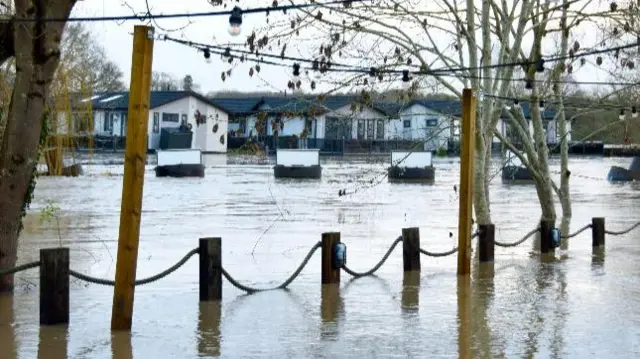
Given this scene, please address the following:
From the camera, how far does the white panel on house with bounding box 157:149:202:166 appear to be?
5688 cm

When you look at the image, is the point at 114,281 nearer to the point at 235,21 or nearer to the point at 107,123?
the point at 235,21

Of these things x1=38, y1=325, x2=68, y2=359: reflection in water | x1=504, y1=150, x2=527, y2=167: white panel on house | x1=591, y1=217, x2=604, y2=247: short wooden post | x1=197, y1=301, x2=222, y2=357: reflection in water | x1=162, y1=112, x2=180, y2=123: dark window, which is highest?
x1=162, y1=112, x2=180, y2=123: dark window

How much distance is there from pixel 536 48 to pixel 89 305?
44.7ft

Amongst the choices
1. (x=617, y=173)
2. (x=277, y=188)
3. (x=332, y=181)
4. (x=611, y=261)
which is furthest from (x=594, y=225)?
(x=617, y=173)

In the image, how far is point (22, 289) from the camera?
622 inches

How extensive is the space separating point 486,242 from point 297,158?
38993 millimetres

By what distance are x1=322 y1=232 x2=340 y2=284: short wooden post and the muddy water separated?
0.23 m

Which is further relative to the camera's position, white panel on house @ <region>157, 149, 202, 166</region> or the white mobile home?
the white mobile home

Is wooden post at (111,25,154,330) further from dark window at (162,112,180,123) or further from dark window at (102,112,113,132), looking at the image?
dark window at (162,112,180,123)

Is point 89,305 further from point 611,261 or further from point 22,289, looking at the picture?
point 611,261

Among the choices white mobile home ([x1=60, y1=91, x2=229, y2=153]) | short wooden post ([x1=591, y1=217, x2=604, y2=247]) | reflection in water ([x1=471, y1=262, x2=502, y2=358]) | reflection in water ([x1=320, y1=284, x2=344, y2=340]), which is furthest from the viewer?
white mobile home ([x1=60, y1=91, x2=229, y2=153])

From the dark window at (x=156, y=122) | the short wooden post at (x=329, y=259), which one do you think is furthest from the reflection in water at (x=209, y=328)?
the dark window at (x=156, y=122)

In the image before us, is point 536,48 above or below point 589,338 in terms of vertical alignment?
above

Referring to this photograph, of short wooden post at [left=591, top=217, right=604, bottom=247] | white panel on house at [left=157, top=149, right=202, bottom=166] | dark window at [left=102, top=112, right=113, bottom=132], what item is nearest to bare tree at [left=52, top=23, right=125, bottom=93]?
white panel on house at [left=157, top=149, right=202, bottom=166]
